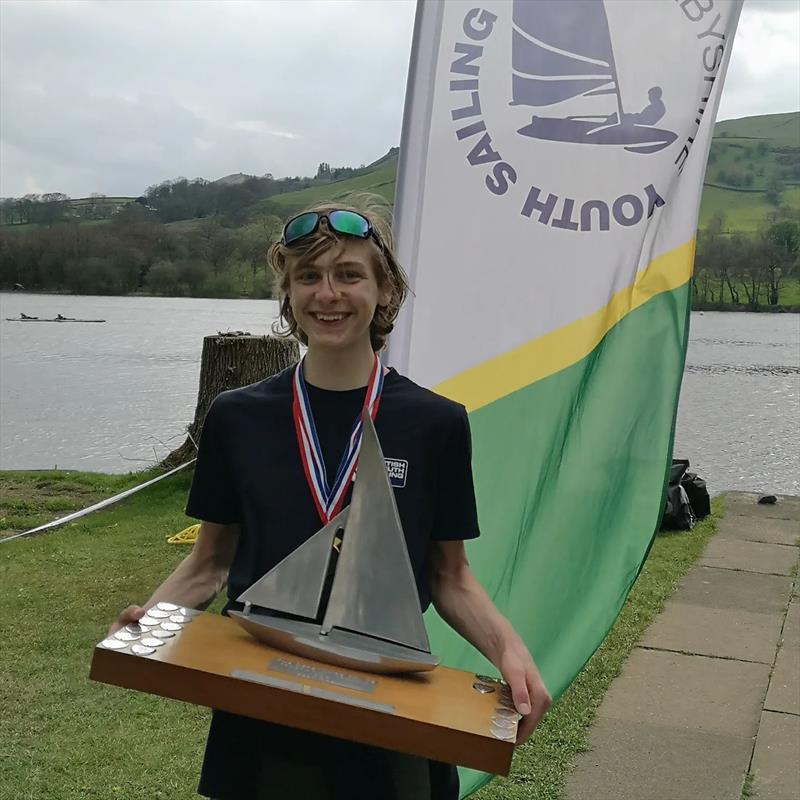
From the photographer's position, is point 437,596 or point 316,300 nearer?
point 316,300

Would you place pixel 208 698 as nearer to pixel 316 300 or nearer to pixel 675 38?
pixel 316 300

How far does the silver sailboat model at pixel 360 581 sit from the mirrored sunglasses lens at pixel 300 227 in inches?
15.4

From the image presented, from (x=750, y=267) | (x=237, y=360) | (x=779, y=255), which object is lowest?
(x=237, y=360)

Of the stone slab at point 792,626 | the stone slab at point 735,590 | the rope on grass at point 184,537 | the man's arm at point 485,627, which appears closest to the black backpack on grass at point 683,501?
the stone slab at point 735,590

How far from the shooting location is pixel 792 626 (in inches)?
236

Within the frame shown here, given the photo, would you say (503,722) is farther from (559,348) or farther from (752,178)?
(752,178)

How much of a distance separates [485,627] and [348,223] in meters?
0.82

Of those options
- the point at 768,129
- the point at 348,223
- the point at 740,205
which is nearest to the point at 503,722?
the point at 348,223

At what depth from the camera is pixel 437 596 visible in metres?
2.01

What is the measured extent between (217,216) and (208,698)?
11.3 ft

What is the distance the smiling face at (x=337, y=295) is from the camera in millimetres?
1888

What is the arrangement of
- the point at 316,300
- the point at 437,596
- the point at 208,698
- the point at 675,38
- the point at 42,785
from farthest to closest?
1. the point at 42,785
2. the point at 675,38
3. the point at 437,596
4. the point at 316,300
5. the point at 208,698

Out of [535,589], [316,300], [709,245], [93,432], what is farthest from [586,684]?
[709,245]

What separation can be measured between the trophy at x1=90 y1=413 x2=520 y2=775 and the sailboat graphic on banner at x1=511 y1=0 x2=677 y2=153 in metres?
1.93
